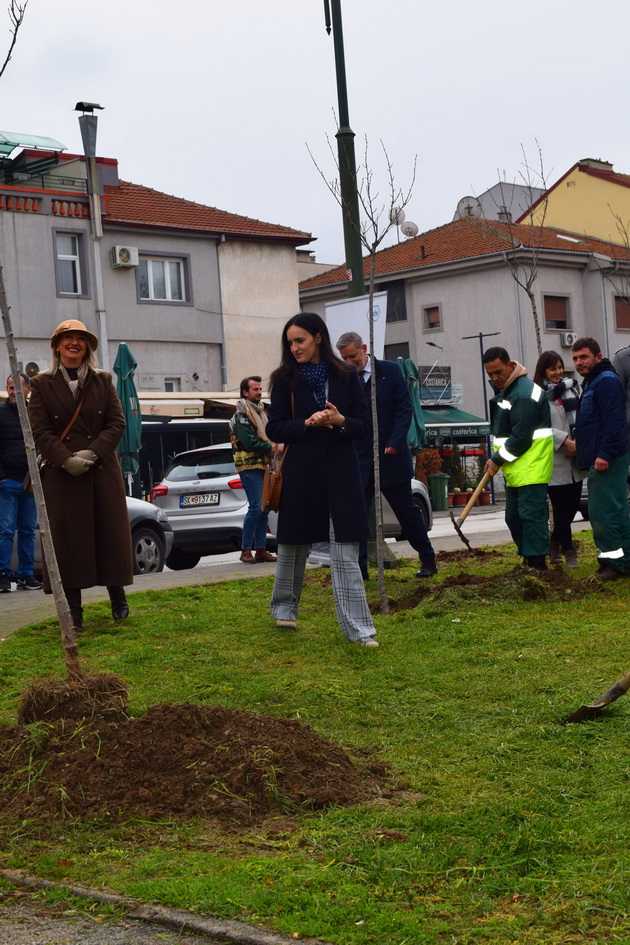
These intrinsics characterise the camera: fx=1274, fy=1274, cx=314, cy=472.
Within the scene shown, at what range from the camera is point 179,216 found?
1635 inches

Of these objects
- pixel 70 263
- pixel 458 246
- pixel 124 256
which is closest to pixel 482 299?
pixel 458 246

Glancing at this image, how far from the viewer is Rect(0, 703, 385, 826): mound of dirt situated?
167 inches

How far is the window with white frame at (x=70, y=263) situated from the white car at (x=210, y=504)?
2167cm

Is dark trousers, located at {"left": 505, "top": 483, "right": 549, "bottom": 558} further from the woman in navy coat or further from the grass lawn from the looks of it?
the woman in navy coat

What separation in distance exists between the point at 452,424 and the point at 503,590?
31610 mm

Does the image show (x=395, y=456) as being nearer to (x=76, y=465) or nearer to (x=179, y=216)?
(x=76, y=465)

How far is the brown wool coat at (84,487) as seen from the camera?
8352 millimetres

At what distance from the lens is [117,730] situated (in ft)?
15.3

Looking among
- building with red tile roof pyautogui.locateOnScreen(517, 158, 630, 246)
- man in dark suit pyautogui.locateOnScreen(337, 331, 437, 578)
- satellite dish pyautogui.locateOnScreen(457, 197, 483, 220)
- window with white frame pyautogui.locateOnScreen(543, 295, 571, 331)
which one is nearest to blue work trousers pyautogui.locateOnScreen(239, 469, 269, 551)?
man in dark suit pyautogui.locateOnScreen(337, 331, 437, 578)

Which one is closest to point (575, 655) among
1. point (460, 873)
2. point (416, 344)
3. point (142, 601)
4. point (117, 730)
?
point (117, 730)

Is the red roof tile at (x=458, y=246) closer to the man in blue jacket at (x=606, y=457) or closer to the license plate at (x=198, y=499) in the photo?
the license plate at (x=198, y=499)

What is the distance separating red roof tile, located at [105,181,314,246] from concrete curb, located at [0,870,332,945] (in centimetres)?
3674

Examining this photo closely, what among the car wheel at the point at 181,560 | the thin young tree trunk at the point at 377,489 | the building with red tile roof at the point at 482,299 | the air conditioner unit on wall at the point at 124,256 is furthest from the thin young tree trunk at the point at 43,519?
the building with red tile roof at the point at 482,299

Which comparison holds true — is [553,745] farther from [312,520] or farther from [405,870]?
[312,520]
